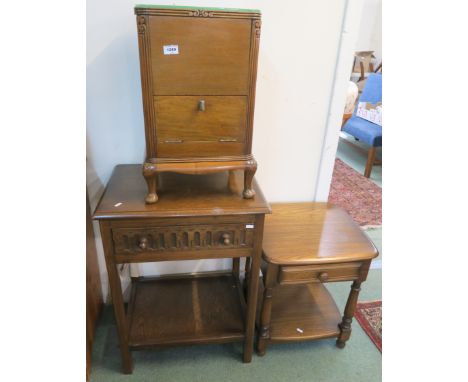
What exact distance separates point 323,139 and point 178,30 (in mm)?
860

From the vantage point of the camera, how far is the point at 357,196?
113 inches

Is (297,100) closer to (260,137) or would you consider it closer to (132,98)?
(260,137)

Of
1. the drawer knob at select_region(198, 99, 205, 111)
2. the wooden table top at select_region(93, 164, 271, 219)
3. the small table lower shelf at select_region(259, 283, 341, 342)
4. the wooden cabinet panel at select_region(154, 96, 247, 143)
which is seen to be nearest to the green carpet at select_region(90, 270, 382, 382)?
the small table lower shelf at select_region(259, 283, 341, 342)

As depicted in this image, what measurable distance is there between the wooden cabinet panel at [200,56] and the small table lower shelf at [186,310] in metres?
0.97

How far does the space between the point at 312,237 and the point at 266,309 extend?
348mm

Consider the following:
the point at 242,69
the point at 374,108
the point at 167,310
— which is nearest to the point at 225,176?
the point at 242,69

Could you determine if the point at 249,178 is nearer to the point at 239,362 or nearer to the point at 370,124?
the point at 239,362

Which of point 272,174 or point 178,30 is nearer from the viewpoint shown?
point 178,30

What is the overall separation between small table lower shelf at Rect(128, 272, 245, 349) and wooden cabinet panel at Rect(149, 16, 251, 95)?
97 cm

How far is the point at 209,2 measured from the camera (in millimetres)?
1197

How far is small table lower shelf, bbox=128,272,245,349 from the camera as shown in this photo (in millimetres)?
1338

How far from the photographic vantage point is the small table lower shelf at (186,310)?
1.34 meters

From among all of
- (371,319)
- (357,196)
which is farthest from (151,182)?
(357,196)

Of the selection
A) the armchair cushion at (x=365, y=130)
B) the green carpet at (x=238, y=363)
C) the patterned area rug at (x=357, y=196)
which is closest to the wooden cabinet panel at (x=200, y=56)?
the green carpet at (x=238, y=363)
